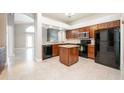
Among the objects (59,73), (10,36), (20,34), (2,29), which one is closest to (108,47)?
(59,73)

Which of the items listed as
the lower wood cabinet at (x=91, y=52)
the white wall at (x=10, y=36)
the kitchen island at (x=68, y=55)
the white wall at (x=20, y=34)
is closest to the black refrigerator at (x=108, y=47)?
the lower wood cabinet at (x=91, y=52)

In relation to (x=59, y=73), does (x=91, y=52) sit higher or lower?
higher

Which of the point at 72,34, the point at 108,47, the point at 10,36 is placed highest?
the point at 72,34

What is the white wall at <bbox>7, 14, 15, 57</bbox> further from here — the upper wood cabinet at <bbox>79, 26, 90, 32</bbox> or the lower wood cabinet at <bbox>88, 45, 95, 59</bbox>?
the lower wood cabinet at <bbox>88, 45, 95, 59</bbox>

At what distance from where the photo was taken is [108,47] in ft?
12.4

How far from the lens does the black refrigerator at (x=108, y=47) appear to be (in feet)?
11.4

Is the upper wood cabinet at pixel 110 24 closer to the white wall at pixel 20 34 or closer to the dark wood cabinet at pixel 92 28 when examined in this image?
the dark wood cabinet at pixel 92 28

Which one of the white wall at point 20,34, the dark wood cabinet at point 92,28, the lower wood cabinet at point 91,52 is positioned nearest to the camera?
the dark wood cabinet at point 92,28

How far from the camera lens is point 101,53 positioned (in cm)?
406

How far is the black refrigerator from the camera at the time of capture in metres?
3.48

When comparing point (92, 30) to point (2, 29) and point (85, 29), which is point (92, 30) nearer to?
point (85, 29)

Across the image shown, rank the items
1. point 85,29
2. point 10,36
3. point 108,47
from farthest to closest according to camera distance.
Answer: point 10,36
point 85,29
point 108,47
